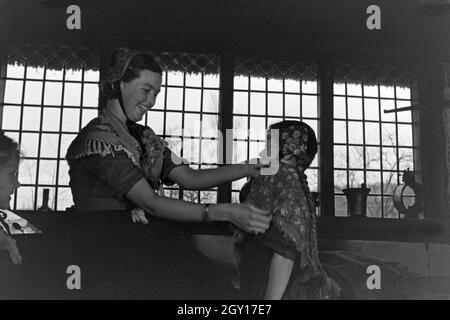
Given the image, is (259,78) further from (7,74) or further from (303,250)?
(7,74)

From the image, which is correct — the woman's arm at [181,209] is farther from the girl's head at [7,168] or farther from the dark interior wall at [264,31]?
the dark interior wall at [264,31]

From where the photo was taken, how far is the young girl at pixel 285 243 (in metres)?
1.68

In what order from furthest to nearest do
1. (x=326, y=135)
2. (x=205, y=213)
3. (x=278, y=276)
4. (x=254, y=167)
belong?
(x=326, y=135), (x=254, y=167), (x=278, y=276), (x=205, y=213)

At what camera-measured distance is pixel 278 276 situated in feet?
5.50

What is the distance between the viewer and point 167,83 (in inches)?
72.2

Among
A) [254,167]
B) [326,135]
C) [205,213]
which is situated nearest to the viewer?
[205,213]

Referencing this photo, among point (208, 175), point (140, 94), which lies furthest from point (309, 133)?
point (140, 94)

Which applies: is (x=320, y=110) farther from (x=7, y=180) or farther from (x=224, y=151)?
(x=7, y=180)

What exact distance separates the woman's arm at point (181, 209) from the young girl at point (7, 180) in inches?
19.4

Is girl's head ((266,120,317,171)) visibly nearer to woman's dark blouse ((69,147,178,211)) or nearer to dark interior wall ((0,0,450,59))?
dark interior wall ((0,0,450,59))

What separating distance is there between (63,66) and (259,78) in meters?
0.75

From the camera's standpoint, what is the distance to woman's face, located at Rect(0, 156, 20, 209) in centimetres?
174

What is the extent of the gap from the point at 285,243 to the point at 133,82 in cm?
77
